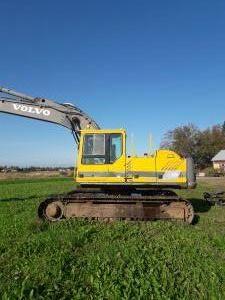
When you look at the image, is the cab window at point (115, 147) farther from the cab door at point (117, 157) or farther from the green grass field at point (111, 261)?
the green grass field at point (111, 261)

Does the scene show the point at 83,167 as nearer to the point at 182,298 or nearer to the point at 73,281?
the point at 73,281

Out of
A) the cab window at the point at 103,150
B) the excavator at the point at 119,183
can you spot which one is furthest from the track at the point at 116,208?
the cab window at the point at 103,150

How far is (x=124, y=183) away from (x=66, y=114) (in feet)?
12.8

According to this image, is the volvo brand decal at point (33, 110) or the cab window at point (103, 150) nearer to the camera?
the cab window at point (103, 150)

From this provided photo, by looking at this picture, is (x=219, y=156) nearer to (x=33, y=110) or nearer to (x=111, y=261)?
(x=33, y=110)

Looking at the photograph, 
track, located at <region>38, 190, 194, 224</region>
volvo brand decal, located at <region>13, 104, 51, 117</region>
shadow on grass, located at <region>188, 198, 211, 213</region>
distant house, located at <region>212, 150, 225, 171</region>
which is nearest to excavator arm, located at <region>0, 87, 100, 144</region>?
volvo brand decal, located at <region>13, 104, 51, 117</region>

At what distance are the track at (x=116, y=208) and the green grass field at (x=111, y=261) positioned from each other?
1.36 metres

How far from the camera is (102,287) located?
25.2ft

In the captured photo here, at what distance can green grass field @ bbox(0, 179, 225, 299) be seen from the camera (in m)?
7.53

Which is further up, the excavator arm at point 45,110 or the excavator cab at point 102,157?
the excavator arm at point 45,110

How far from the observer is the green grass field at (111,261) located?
753 cm

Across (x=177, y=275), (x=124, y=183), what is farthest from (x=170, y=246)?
(x=124, y=183)

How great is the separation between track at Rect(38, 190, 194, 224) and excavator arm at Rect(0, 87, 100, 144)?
129 inches

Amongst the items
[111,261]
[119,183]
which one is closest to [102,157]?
[119,183]
